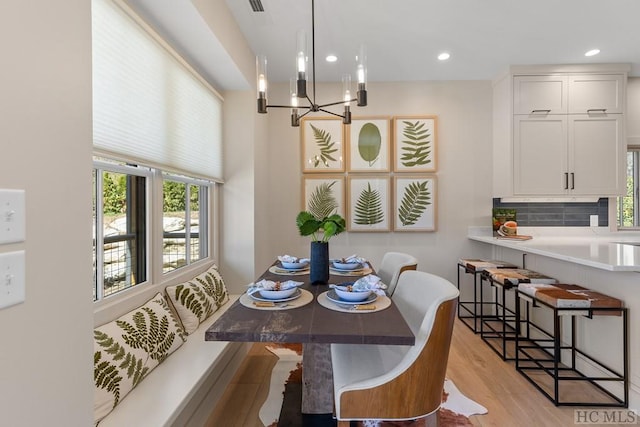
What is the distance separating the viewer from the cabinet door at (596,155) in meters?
3.38

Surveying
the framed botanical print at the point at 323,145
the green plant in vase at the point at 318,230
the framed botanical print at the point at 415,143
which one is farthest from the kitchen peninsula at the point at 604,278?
the framed botanical print at the point at 323,145

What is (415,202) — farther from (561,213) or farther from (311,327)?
(311,327)

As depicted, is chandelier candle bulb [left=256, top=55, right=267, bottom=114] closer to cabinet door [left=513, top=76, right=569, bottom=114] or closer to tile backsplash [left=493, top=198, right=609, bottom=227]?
cabinet door [left=513, top=76, right=569, bottom=114]

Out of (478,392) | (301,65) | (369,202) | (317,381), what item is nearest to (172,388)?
(317,381)

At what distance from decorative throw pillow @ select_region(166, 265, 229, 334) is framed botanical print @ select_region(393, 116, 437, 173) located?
2.42m

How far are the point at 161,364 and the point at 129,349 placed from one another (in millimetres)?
290

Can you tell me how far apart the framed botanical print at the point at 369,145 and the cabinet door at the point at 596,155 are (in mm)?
1988

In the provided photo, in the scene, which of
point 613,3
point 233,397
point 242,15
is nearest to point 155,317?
point 233,397

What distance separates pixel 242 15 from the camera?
2.51 metres

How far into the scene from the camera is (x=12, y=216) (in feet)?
2.25

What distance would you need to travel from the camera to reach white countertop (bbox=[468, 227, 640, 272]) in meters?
1.96

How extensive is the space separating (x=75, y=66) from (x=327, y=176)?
300 cm

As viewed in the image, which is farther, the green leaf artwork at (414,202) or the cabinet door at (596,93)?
the green leaf artwork at (414,202)

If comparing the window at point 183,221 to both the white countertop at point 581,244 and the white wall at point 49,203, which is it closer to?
the white wall at point 49,203
